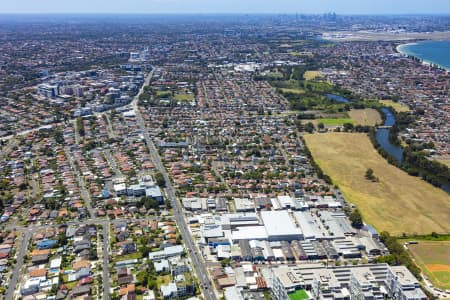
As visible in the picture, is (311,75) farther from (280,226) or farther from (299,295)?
(299,295)

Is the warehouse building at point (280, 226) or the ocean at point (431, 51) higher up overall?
the ocean at point (431, 51)

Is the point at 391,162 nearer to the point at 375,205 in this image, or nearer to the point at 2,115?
the point at 375,205

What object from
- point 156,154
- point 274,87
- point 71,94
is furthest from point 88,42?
point 156,154

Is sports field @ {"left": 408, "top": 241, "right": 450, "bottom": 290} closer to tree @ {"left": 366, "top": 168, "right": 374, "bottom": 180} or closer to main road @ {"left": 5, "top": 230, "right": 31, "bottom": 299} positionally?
tree @ {"left": 366, "top": 168, "right": 374, "bottom": 180}

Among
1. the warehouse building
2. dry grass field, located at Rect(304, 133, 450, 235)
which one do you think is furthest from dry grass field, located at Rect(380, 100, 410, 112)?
the warehouse building

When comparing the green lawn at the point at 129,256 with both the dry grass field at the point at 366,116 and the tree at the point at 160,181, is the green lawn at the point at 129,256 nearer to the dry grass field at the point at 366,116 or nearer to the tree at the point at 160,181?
the tree at the point at 160,181

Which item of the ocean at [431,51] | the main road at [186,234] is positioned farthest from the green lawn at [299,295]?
the ocean at [431,51]
